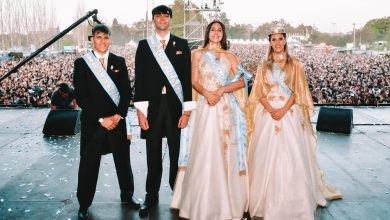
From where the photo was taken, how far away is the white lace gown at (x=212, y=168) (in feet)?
9.46

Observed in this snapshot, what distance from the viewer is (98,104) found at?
2.99 metres

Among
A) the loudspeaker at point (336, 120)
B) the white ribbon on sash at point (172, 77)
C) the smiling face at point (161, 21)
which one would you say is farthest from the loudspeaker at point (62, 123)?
the loudspeaker at point (336, 120)

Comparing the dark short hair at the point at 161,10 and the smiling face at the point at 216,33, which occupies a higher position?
the dark short hair at the point at 161,10

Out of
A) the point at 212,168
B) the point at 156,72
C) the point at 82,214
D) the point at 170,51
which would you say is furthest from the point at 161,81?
the point at 82,214

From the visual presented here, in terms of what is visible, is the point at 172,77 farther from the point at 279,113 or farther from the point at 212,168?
the point at 279,113

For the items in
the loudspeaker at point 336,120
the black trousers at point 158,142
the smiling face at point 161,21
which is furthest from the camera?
the loudspeaker at point 336,120

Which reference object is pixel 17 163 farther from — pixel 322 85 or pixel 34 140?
pixel 322 85

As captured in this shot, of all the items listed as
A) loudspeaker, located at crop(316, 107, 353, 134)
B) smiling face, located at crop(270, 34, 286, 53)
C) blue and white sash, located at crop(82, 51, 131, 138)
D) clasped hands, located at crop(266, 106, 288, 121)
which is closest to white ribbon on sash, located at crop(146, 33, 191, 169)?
blue and white sash, located at crop(82, 51, 131, 138)

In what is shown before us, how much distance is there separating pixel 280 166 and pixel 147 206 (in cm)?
116

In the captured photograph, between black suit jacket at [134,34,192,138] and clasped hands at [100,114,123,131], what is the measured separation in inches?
8.0

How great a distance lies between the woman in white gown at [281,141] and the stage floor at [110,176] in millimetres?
393

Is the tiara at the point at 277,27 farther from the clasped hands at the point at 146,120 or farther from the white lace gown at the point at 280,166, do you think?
the clasped hands at the point at 146,120

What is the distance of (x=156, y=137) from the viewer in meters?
3.13

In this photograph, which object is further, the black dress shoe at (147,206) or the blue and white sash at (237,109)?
the black dress shoe at (147,206)
